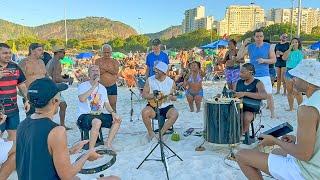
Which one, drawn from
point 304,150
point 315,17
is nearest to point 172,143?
point 304,150

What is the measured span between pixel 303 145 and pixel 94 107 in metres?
3.64

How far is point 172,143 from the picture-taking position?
598cm

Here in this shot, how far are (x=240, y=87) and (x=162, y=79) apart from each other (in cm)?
131

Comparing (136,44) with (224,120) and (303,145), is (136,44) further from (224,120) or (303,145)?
(303,145)

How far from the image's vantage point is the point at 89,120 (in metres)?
5.41

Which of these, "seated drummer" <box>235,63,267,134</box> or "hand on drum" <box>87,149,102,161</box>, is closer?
"hand on drum" <box>87,149,102,161</box>

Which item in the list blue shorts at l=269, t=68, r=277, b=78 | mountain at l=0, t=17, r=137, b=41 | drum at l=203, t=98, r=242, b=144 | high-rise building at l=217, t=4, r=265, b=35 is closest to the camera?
drum at l=203, t=98, r=242, b=144

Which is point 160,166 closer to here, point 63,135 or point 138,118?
point 63,135

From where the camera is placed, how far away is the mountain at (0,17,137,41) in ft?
453

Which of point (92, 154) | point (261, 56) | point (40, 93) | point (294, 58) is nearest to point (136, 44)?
point (294, 58)

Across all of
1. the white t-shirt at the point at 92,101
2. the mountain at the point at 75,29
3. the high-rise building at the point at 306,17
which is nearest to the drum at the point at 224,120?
the white t-shirt at the point at 92,101

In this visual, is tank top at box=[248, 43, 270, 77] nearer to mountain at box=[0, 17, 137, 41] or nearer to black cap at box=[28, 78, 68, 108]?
black cap at box=[28, 78, 68, 108]

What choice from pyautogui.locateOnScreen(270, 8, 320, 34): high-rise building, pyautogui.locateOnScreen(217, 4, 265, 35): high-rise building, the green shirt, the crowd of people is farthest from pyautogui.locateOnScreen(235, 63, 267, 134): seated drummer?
pyautogui.locateOnScreen(217, 4, 265, 35): high-rise building

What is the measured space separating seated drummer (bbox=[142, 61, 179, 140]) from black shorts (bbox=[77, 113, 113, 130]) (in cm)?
64
